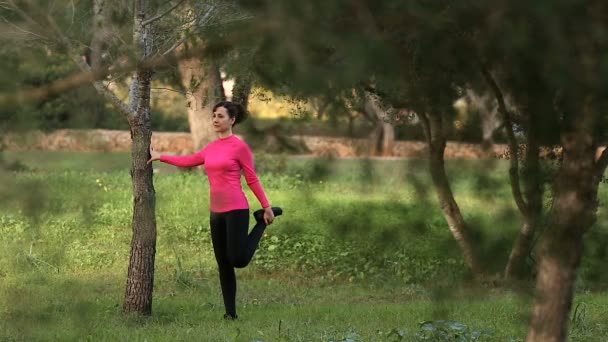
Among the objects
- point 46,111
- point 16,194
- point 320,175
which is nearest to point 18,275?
point 16,194

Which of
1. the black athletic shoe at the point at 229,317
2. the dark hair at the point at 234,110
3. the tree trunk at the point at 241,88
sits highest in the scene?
the tree trunk at the point at 241,88

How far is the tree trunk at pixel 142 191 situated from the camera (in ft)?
25.1

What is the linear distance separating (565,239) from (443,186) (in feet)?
14.5

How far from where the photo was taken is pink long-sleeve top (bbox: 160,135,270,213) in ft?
24.5

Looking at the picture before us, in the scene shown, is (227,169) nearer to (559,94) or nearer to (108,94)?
(108,94)

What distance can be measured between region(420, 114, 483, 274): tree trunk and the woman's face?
1.45m

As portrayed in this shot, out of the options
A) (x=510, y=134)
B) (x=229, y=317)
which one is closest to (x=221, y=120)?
(x=229, y=317)

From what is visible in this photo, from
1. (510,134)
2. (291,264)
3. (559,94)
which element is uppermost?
(510,134)

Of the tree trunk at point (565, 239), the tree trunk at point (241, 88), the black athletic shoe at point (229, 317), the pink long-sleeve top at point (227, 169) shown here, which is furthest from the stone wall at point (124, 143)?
the black athletic shoe at point (229, 317)

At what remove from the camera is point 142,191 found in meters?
7.80

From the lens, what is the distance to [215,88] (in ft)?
30.8

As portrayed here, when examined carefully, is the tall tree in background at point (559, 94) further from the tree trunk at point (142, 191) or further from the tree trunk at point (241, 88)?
the tree trunk at point (142, 191)

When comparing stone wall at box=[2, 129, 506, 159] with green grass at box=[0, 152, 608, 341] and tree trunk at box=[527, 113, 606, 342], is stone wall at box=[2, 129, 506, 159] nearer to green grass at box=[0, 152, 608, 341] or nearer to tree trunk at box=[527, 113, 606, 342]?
green grass at box=[0, 152, 608, 341]

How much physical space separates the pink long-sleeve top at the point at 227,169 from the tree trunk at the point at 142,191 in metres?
0.29
